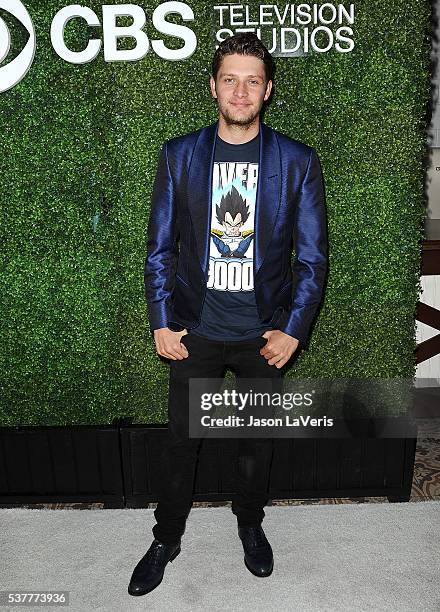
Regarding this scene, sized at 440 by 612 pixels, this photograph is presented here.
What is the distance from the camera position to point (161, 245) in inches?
91.9

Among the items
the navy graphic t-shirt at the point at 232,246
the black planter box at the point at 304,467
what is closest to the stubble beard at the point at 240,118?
the navy graphic t-shirt at the point at 232,246

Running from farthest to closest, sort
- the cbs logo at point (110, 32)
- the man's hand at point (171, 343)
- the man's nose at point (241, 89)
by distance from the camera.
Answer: the cbs logo at point (110, 32)
the man's hand at point (171, 343)
the man's nose at point (241, 89)

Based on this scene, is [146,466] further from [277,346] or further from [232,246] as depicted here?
[232,246]

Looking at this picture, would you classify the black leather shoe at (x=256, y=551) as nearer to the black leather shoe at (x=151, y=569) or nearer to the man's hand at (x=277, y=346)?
the black leather shoe at (x=151, y=569)

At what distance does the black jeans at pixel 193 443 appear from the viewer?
7.80 ft

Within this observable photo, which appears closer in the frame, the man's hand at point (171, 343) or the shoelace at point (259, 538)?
the man's hand at point (171, 343)

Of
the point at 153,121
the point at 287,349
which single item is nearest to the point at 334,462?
the point at 287,349

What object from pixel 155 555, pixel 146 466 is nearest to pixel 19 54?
pixel 146 466

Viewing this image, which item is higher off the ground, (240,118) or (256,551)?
(240,118)

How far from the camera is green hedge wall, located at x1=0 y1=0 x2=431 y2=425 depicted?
2721mm

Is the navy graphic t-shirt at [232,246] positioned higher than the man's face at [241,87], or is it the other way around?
the man's face at [241,87]

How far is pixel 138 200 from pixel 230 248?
0.74 m

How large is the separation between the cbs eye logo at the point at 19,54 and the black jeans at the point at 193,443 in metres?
1.38

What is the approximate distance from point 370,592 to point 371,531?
16.6 inches
